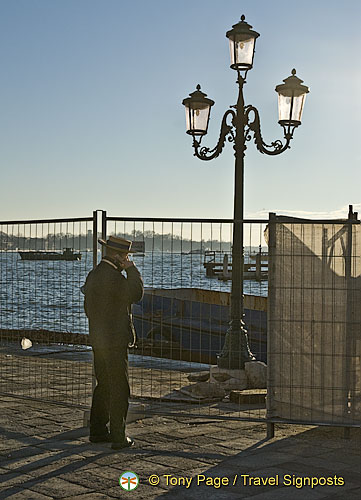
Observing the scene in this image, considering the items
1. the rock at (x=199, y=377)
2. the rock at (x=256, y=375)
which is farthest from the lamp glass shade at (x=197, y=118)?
the rock at (x=256, y=375)

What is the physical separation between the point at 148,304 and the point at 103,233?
15.9 meters

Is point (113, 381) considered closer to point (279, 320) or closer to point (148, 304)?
point (279, 320)

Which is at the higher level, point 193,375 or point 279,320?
point 279,320

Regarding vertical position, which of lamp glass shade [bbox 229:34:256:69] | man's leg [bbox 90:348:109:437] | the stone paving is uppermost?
lamp glass shade [bbox 229:34:256:69]

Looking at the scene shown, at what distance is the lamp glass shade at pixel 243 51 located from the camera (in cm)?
1159

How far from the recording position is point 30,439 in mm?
7281

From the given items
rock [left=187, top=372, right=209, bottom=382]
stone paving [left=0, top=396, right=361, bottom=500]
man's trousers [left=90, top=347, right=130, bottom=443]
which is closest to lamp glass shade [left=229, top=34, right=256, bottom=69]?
rock [left=187, top=372, right=209, bottom=382]

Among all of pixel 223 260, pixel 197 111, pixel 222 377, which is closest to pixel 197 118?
pixel 197 111

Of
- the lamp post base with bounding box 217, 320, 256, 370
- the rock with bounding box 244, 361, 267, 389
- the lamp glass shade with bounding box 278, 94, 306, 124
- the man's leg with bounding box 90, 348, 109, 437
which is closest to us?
the man's leg with bounding box 90, 348, 109, 437

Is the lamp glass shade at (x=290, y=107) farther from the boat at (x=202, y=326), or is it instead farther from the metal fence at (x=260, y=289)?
the boat at (x=202, y=326)

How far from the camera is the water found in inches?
328

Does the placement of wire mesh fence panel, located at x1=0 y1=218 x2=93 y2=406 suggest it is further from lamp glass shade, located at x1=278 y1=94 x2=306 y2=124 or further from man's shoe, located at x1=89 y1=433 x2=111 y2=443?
lamp glass shade, located at x1=278 y1=94 x2=306 y2=124

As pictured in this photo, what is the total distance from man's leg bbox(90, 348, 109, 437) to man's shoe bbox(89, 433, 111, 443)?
18 millimetres

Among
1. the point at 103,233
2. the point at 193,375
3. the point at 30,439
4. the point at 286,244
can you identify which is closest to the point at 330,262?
the point at 286,244
